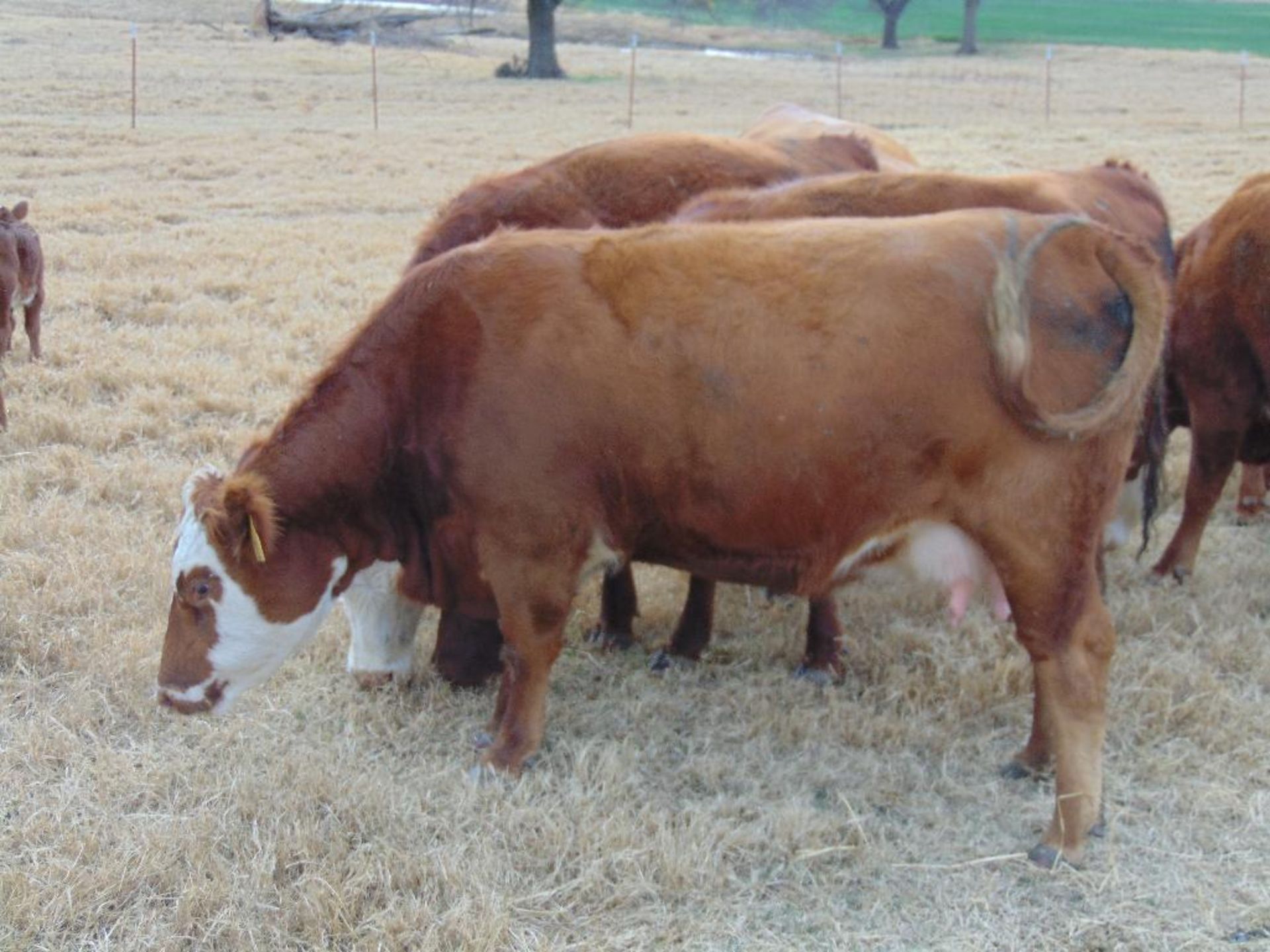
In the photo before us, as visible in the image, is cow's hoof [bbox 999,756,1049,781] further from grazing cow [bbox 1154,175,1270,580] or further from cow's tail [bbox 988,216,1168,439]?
grazing cow [bbox 1154,175,1270,580]

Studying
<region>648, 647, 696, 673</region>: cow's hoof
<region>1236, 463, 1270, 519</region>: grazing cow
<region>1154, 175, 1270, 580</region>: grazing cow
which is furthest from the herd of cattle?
<region>1236, 463, 1270, 519</region>: grazing cow

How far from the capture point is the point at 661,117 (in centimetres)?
2277

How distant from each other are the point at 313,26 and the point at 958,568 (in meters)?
35.0

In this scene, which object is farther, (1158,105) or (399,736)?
(1158,105)

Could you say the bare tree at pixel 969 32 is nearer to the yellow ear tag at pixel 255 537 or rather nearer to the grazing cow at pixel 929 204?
the grazing cow at pixel 929 204

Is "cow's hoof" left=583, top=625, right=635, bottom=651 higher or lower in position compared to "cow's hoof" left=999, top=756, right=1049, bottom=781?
lower

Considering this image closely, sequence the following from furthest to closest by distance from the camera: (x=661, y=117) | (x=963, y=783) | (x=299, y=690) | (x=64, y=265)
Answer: (x=661, y=117)
(x=64, y=265)
(x=299, y=690)
(x=963, y=783)

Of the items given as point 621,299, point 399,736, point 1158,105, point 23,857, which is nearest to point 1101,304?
point 621,299

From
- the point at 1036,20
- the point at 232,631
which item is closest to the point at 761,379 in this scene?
the point at 232,631

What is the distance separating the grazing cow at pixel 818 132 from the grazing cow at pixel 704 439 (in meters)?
3.60

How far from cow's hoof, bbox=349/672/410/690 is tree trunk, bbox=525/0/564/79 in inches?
1073

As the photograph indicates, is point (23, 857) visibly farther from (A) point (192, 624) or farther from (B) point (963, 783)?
(B) point (963, 783)

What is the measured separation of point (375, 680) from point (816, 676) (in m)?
1.50

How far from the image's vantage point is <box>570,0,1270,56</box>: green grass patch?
4606 cm
